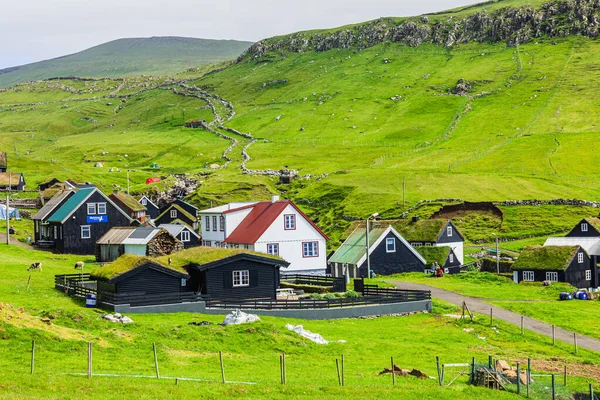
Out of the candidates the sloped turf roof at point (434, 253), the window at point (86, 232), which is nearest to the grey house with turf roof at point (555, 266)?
the sloped turf roof at point (434, 253)

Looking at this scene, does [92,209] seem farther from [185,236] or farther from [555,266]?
[555,266]

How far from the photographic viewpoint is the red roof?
7738 cm

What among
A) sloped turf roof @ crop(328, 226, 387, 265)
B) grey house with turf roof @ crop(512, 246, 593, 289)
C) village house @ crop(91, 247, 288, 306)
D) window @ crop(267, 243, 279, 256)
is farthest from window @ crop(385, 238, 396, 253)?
village house @ crop(91, 247, 288, 306)

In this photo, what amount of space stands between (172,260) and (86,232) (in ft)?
120

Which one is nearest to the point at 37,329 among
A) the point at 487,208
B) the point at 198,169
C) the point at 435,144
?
the point at 487,208

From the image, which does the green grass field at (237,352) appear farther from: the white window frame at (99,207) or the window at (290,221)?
the white window frame at (99,207)

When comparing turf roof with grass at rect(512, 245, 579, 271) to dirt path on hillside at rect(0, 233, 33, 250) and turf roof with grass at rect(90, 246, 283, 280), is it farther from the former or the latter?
dirt path on hillside at rect(0, 233, 33, 250)

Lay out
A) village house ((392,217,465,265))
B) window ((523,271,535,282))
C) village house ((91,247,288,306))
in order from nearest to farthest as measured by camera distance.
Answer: village house ((91,247,288,306)) < window ((523,271,535,282)) < village house ((392,217,465,265))

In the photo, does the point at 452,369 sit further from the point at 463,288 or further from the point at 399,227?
the point at 399,227

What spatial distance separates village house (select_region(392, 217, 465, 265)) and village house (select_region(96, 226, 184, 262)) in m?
29.2

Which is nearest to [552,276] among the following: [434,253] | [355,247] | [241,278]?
[434,253]

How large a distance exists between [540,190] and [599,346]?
8771cm

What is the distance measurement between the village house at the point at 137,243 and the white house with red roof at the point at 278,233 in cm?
636

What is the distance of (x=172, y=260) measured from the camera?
192ft
